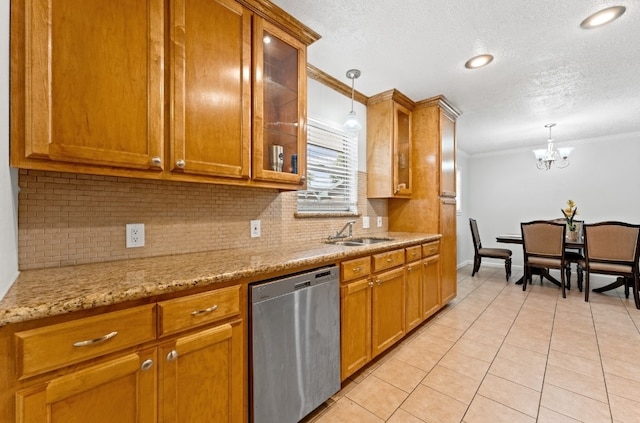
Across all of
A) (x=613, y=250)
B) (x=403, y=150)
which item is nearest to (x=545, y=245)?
(x=613, y=250)

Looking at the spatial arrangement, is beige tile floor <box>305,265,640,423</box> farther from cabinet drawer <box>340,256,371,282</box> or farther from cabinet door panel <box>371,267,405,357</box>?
cabinet drawer <box>340,256,371,282</box>

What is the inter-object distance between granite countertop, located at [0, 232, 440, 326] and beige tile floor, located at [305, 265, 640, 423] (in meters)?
0.96

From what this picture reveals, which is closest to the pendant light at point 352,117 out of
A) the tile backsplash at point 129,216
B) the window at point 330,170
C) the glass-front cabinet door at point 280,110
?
the window at point 330,170

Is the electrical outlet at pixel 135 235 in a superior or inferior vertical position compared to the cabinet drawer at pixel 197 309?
superior

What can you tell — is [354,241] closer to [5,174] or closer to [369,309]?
[369,309]

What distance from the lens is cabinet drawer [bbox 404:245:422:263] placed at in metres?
2.45

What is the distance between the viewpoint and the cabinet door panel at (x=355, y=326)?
5.86 ft

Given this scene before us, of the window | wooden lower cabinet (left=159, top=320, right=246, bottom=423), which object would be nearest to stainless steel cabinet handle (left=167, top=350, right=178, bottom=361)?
wooden lower cabinet (left=159, top=320, right=246, bottom=423)

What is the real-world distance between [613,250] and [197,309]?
4.73m

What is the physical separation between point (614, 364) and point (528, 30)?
2531 mm

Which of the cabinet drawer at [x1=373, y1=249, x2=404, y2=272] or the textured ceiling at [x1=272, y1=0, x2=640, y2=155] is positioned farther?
the cabinet drawer at [x1=373, y1=249, x2=404, y2=272]

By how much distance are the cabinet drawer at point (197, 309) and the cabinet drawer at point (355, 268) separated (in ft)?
2.50

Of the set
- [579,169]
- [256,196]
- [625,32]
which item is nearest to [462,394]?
[256,196]

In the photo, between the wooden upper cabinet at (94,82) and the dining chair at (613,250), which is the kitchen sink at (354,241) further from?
the dining chair at (613,250)
